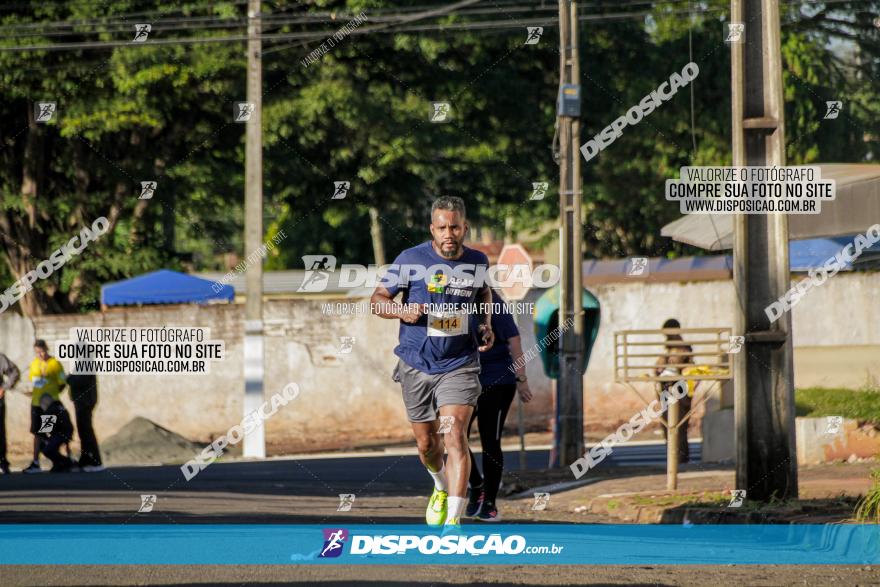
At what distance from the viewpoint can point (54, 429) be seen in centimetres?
2048

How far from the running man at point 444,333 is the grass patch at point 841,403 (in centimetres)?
833

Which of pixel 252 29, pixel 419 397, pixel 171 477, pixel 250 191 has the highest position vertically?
pixel 252 29

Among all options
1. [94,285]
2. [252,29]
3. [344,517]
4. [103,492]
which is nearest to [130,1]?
[252,29]

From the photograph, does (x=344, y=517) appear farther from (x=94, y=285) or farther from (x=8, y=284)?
(x=8, y=284)

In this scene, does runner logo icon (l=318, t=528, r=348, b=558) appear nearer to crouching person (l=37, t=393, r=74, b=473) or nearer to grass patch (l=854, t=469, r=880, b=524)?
grass patch (l=854, t=469, r=880, b=524)

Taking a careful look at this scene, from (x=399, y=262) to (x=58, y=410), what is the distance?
37.7 ft

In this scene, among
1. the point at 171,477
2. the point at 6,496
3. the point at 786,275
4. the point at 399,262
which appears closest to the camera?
the point at 399,262

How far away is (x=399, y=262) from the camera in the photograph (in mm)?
9812

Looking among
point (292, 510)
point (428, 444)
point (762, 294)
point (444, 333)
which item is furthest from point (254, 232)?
point (444, 333)

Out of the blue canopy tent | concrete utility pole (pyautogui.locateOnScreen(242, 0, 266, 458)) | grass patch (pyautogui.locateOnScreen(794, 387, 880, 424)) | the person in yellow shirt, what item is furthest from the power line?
grass patch (pyautogui.locateOnScreen(794, 387, 880, 424))

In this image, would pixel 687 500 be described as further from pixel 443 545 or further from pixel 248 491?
pixel 248 491

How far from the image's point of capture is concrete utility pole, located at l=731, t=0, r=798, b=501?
38.0 feet

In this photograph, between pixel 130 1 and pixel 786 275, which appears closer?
pixel 786 275

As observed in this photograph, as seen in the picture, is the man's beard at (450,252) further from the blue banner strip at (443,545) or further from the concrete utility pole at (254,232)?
the concrete utility pole at (254,232)
